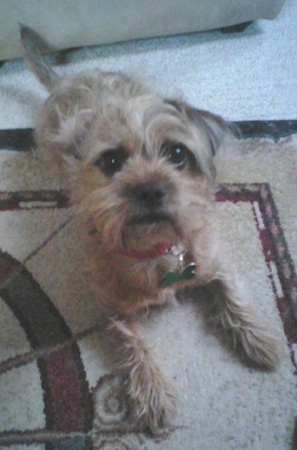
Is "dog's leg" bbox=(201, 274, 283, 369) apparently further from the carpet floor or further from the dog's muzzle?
the dog's muzzle

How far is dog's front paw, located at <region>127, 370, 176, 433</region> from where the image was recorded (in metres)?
1.03

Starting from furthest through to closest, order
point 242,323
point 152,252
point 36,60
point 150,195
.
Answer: point 36,60, point 242,323, point 152,252, point 150,195

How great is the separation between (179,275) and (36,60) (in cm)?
110

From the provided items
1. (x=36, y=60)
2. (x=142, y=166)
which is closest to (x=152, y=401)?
(x=142, y=166)

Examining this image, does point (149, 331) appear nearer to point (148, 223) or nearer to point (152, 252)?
point (152, 252)

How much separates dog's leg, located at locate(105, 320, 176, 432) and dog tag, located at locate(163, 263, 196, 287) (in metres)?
0.21

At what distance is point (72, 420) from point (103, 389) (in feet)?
0.37

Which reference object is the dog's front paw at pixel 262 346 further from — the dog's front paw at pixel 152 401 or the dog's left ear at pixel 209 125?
the dog's left ear at pixel 209 125

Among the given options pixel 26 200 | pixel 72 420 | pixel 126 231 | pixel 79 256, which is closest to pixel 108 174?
pixel 126 231

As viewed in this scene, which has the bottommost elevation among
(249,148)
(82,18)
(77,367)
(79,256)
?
(77,367)

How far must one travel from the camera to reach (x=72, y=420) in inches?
41.9

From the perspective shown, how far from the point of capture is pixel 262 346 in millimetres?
1095

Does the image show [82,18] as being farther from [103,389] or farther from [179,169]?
[103,389]

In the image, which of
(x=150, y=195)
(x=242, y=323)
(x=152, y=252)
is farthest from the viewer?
(x=242, y=323)
